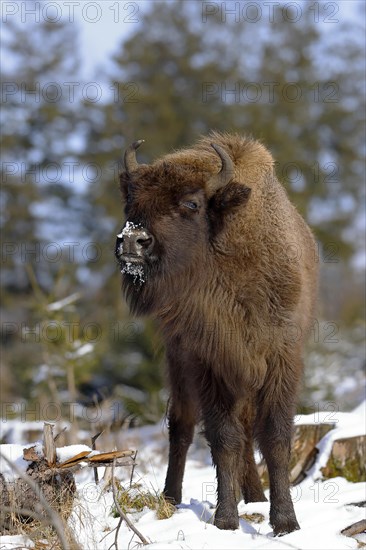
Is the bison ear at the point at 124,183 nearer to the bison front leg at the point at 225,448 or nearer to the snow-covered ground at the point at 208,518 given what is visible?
the bison front leg at the point at 225,448

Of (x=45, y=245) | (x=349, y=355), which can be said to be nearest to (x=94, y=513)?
(x=349, y=355)

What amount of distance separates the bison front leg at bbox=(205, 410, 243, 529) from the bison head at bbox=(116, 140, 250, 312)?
1.31 m

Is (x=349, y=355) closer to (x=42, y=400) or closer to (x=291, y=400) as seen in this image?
(x=42, y=400)

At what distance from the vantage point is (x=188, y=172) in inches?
281

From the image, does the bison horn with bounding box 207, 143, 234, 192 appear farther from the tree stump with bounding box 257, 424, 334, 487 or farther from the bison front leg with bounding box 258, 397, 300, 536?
the tree stump with bounding box 257, 424, 334, 487

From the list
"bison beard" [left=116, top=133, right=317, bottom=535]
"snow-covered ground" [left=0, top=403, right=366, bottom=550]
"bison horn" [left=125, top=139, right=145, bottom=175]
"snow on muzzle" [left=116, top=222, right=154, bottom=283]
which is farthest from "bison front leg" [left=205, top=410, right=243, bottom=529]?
"bison horn" [left=125, top=139, right=145, bottom=175]

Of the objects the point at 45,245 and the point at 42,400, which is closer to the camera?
the point at 42,400

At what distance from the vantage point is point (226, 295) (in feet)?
23.7

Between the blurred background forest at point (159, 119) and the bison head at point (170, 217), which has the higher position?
the blurred background forest at point (159, 119)

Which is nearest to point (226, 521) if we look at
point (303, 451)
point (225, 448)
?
point (225, 448)

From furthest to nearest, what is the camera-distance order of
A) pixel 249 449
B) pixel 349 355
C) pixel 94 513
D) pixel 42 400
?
pixel 349 355, pixel 42 400, pixel 249 449, pixel 94 513

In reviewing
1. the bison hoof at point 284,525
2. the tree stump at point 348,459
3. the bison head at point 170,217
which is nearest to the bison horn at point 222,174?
the bison head at point 170,217

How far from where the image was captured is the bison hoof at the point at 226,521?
267 inches

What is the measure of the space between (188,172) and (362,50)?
27.0 m
